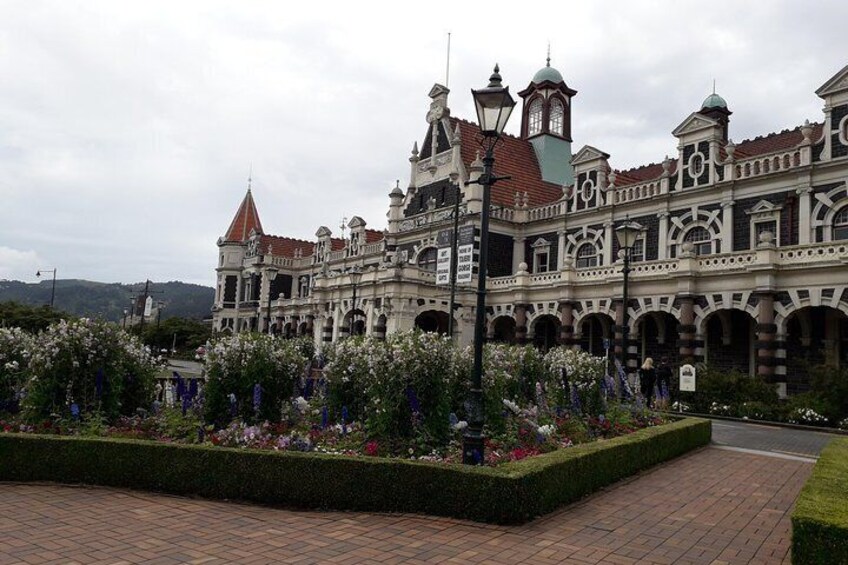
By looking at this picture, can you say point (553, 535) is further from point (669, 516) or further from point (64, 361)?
point (64, 361)

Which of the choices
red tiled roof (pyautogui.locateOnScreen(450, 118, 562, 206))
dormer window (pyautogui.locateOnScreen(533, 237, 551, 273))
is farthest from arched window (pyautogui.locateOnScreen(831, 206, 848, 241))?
red tiled roof (pyautogui.locateOnScreen(450, 118, 562, 206))

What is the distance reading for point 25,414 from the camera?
11219 mm

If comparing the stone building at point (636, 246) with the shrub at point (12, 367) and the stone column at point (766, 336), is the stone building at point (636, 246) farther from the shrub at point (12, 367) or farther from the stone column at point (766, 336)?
the shrub at point (12, 367)

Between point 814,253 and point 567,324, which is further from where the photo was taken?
point 567,324

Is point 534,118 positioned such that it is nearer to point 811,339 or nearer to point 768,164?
point 768,164

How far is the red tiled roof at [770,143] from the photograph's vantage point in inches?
1231

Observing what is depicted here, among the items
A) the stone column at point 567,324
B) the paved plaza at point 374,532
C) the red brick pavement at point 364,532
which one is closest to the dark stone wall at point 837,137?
the stone column at point 567,324

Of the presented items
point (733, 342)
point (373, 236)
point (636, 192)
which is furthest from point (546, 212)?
point (373, 236)

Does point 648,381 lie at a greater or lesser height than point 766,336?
lesser

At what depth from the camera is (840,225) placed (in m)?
25.9

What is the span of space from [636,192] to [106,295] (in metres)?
158

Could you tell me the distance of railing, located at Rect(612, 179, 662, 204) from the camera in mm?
32719

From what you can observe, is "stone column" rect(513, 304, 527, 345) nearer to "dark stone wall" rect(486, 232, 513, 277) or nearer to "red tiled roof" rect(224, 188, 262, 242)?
"dark stone wall" rect(486, 232, 513, 277)

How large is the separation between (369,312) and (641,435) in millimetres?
27752
